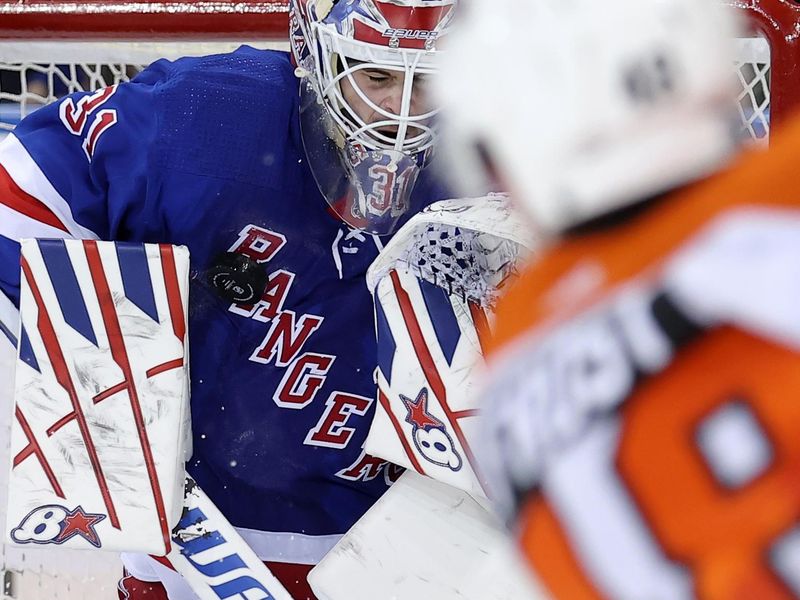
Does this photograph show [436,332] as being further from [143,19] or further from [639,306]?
[639,306]

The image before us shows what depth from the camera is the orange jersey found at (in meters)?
0.39

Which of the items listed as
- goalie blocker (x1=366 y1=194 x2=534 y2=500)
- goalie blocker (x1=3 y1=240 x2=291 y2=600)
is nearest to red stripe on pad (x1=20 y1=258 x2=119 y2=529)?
goalie blocker (x1=3 y1=240 x2=291 y2=600)

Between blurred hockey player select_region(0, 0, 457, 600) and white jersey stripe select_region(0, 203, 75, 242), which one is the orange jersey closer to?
blurred hockey player select_region(0, 0, 457, 600)

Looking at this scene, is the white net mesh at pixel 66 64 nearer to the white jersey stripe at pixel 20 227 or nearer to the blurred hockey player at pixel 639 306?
the white jersey stripe at pixel 20 227

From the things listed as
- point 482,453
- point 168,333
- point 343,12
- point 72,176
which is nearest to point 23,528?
point 168,333

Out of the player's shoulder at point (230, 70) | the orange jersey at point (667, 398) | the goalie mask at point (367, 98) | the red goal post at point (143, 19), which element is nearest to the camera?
the orange jersey at point (667, 398)

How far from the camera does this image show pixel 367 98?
1232 mm

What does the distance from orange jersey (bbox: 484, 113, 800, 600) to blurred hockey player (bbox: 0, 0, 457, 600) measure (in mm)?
778

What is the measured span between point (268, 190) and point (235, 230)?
6 centimetres

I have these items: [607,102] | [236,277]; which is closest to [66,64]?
[236,277]

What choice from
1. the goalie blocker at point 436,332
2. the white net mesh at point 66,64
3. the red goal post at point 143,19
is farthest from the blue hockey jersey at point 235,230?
the white net mesh at point 66,64

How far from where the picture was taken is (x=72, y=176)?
4.21 ft

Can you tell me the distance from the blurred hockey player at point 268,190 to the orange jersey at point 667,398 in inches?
30.6

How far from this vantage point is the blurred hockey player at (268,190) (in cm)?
124
